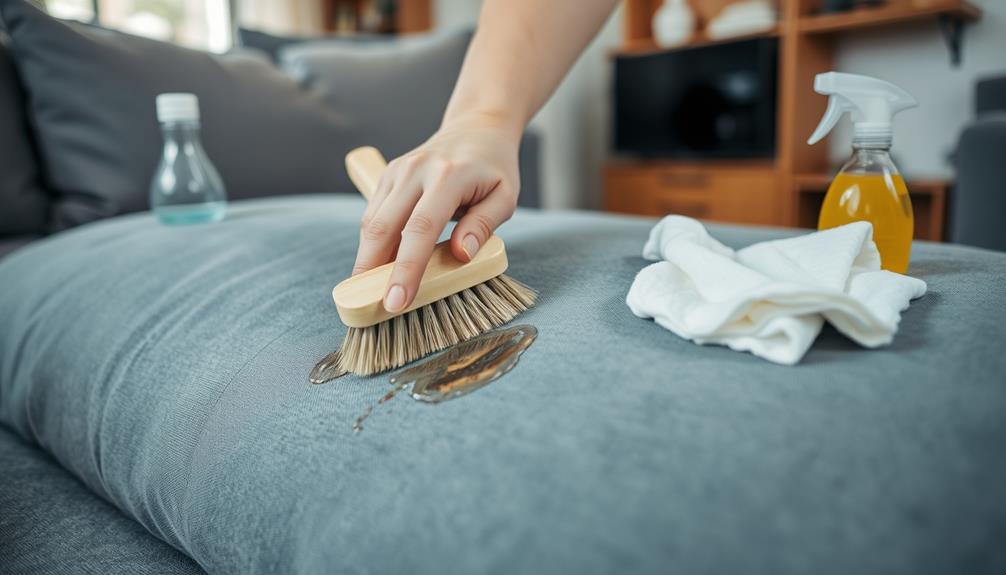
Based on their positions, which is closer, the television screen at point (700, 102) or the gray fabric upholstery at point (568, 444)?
the gray fabric upholstery at point (568, 444)

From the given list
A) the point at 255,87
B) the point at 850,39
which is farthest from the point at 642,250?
the point at 850,39

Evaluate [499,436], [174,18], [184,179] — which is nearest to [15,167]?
[184,179]

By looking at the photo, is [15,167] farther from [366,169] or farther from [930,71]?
[930,71]

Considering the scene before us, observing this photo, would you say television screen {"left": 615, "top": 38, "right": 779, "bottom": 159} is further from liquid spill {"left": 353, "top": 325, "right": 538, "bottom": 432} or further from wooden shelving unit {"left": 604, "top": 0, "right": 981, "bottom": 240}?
liquid spill {"left": 353, "top": 325, "right": 538, "bottom": 432}

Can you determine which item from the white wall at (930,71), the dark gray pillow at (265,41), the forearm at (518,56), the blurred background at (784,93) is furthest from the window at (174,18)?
the forearm at (518,56)

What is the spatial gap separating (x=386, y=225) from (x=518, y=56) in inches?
12.2

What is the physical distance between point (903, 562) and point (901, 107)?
1.38 ft

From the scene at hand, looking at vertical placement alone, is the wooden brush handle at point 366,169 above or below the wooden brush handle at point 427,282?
above

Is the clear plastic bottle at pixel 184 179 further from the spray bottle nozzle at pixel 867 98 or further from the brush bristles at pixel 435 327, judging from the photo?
the spray bottle nozzle at pixel 867 98

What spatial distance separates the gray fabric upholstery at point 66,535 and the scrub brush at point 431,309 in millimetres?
229

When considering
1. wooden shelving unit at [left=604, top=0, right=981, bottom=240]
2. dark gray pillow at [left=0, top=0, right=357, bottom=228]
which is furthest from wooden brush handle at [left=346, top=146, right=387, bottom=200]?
wooden shelving unit at [left=604, top=0, right=981, bottom=240]

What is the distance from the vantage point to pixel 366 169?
0.69 m

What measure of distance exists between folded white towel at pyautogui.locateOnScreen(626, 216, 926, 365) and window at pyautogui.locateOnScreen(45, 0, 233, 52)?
4342mm

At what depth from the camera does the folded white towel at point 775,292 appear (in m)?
0.36
